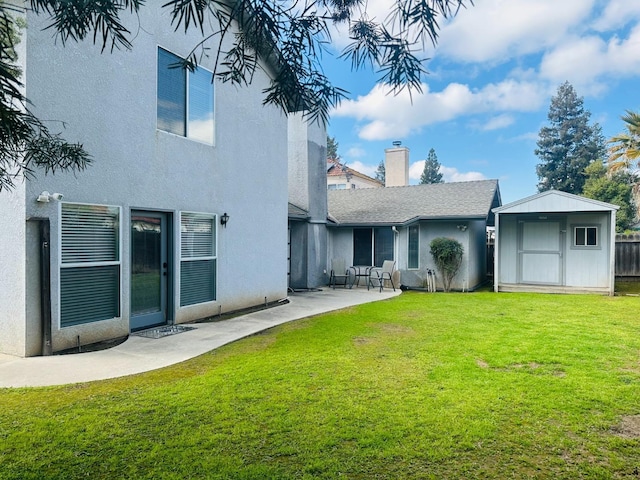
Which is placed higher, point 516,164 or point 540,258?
point 516,164

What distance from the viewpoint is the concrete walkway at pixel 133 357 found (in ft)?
16.3

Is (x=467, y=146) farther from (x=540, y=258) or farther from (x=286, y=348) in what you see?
(x=286, y=348)

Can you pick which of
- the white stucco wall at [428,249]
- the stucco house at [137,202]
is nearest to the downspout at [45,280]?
the stucco house at [137,202]

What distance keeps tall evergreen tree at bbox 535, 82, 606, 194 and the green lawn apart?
3576cm

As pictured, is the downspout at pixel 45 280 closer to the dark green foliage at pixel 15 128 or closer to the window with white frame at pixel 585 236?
the dark green foliage at pixel 15 128

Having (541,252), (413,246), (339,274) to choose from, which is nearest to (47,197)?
(339,274)

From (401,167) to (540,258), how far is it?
8.88 m

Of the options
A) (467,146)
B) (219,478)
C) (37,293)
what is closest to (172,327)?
(37,293)

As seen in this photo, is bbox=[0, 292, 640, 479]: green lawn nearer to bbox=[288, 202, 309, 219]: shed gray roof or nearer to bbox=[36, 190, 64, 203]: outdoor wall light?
bbox=[36, 190, 64, 203]: outdoor wall light

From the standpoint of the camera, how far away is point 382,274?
14.4 meters

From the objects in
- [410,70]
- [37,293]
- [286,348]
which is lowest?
[286,348]

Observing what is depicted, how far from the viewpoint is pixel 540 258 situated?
14.5 meters

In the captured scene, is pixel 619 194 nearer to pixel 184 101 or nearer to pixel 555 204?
pixel 555 204

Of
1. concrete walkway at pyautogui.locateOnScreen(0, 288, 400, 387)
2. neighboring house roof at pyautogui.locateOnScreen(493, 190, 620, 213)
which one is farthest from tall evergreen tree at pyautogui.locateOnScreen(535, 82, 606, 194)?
concrete walkway at pyautogui.locateOnScreen(0, 288, 400, 387)
